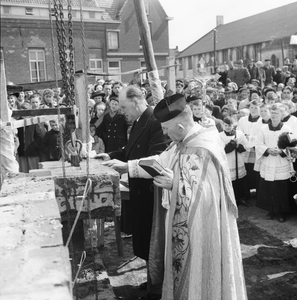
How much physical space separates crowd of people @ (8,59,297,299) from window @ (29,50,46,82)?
15.0m

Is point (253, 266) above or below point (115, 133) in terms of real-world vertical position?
below

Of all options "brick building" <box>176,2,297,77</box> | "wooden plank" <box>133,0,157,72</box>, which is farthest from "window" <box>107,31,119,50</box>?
"wooden plank" <box>133,0,157,72</box>

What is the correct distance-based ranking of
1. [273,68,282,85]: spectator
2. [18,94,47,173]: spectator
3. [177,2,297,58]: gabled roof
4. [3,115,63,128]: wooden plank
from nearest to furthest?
[3,115,63,128]: wooden plank < [18,94,47,173]: spectator < [273,68,282,85]: spectator < [177,2,297,58]: gabled roof

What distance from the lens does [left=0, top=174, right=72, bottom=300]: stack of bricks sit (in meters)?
1.41

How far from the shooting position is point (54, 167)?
3.58 meters

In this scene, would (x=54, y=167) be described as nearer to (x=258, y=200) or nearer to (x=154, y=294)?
(x=154, y=294)

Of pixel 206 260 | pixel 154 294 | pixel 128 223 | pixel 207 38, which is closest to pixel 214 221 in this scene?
pixel 206 260

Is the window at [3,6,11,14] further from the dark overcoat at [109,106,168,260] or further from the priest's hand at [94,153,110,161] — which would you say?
the dark overcoat at [109,106,168,260]

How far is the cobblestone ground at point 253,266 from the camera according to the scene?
13.3 ft

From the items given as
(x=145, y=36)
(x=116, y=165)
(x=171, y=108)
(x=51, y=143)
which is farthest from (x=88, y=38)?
(x=171, y=108)

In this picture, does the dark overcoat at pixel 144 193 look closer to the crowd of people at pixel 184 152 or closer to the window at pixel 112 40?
the crowd of people at pixel 184 152

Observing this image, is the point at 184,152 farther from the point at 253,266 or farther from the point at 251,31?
the point at 251,31

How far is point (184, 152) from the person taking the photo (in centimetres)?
320

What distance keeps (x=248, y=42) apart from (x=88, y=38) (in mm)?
15970
